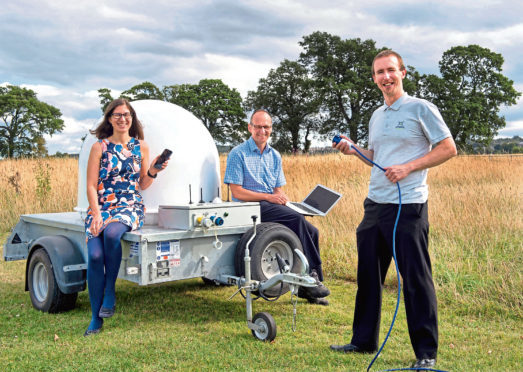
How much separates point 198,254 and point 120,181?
3.11 feet

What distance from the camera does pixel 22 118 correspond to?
56531 mm

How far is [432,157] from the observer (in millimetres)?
3256

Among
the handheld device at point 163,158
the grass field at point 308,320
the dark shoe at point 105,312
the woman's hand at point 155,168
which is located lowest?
the grass field at point 308,320

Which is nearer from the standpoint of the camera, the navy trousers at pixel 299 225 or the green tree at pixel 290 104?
the navy trousers at pixel 299 225

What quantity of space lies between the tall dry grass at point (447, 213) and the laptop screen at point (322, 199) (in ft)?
4.97

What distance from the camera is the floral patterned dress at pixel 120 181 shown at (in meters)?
4.42

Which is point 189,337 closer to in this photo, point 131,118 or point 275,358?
point 275,358

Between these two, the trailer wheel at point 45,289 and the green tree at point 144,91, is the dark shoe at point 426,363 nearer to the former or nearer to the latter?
the trailer wheel at point 45,289

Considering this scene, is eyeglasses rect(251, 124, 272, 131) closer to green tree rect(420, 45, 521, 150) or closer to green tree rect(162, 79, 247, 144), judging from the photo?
green tree rect(420, 45, 521, 150)

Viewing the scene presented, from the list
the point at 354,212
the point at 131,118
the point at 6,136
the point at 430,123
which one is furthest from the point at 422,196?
the point at 6,136

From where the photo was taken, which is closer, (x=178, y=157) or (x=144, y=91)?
(x=178, y=157)

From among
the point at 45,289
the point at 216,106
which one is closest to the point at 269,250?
the point at 45,289

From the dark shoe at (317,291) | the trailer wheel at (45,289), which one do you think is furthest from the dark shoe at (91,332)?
the dark shoe at (317,291)

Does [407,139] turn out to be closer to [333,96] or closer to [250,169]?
[250,169]
